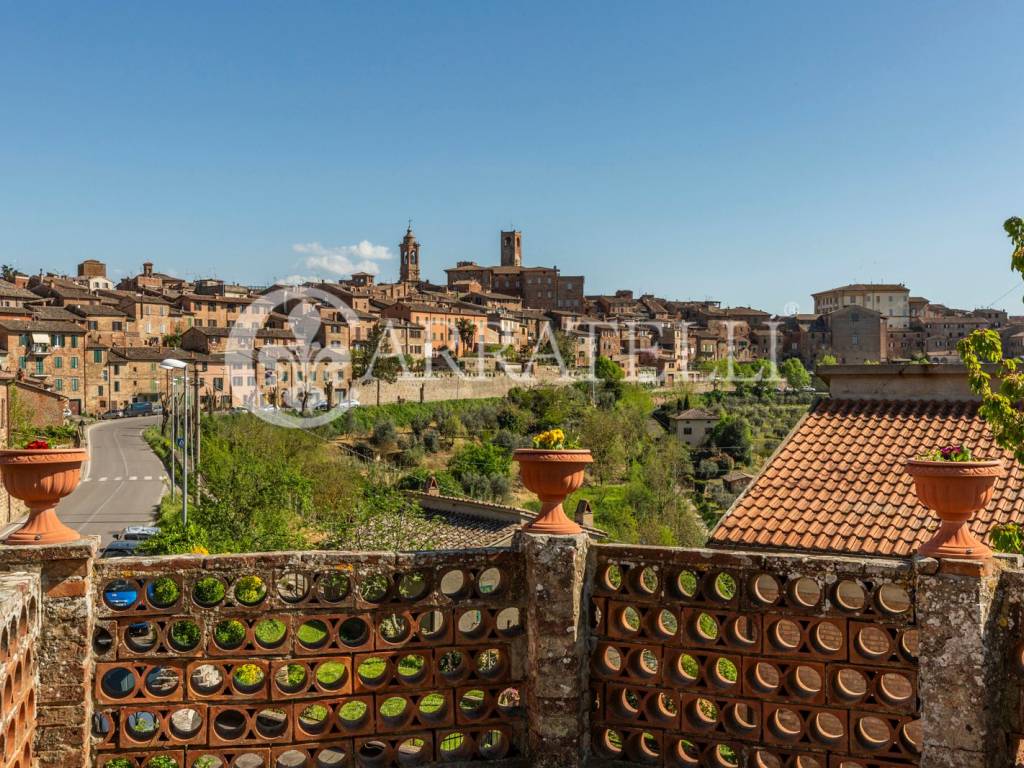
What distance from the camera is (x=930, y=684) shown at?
4707mm

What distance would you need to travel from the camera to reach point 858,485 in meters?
10.2

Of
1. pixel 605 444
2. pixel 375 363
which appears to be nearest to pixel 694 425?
pixel 605 444

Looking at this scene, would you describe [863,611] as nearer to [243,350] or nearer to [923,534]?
[923,534]

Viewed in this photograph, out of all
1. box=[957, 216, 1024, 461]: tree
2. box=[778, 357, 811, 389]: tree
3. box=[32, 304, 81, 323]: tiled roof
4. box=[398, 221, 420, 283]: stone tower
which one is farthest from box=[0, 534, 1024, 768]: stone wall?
box=[398, 221, 420, 283]: stone tower

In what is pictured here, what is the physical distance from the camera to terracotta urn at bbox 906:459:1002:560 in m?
4.67

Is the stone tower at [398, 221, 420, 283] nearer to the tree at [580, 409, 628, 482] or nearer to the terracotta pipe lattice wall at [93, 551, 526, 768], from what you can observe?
the tree at [580, 409, 628, 482]

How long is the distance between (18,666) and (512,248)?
15401 cm

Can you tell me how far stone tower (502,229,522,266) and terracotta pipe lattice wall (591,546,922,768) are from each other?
152966mm

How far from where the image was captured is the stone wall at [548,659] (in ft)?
15.5

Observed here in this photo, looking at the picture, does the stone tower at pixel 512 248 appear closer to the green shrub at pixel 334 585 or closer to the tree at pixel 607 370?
→ the tree at pixel 607 370

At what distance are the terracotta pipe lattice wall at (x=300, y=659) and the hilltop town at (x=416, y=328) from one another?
37.9 metres

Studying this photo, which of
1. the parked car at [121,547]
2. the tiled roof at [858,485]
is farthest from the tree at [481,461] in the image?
the tiled roof at [858,485]

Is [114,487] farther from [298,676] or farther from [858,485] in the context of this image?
[298,676]

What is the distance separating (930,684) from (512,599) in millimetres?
2477
